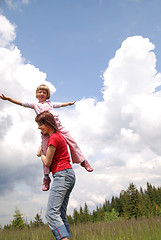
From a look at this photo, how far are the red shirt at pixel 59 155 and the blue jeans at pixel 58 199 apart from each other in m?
0.09

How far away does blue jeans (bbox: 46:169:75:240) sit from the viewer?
3.43 metres

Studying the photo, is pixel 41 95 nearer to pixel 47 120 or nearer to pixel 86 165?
pixel 47 120

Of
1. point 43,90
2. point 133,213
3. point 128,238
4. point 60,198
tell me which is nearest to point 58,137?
point 60,198

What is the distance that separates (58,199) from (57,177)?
0.35 m

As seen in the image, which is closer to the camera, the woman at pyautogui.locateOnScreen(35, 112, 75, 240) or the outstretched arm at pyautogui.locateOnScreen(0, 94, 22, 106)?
the woman at pyautogui.locateOnScreen(35, 112, 75, 240)

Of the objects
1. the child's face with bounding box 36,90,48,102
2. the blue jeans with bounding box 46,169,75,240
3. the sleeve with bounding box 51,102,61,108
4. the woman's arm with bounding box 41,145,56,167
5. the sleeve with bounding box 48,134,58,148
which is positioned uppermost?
the child's face with bounding box 36,90,48,102

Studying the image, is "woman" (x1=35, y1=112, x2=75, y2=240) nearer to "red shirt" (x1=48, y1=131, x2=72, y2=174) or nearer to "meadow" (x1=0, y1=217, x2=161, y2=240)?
"red shirt" (x1=48, y1=131, x2=72, y2=174)

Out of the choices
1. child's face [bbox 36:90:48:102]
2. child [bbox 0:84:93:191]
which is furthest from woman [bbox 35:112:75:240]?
child's face [bbox 36:90:48:102]

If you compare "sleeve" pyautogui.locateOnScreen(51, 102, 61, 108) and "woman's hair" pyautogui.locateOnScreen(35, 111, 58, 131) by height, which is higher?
"sleeve" pyautogui.locateOnScreen(51, 102, 61, 108)

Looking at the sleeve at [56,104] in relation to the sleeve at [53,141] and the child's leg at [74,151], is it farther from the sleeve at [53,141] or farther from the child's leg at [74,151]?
the sleeve at [53,141]

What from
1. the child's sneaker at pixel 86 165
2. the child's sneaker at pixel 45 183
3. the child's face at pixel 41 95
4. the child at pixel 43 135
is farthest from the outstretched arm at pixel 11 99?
the child's sneaker at pixel 86 165

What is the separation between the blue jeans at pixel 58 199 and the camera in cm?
343

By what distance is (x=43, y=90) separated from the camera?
5477 mm

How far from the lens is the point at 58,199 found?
3.58 metres
